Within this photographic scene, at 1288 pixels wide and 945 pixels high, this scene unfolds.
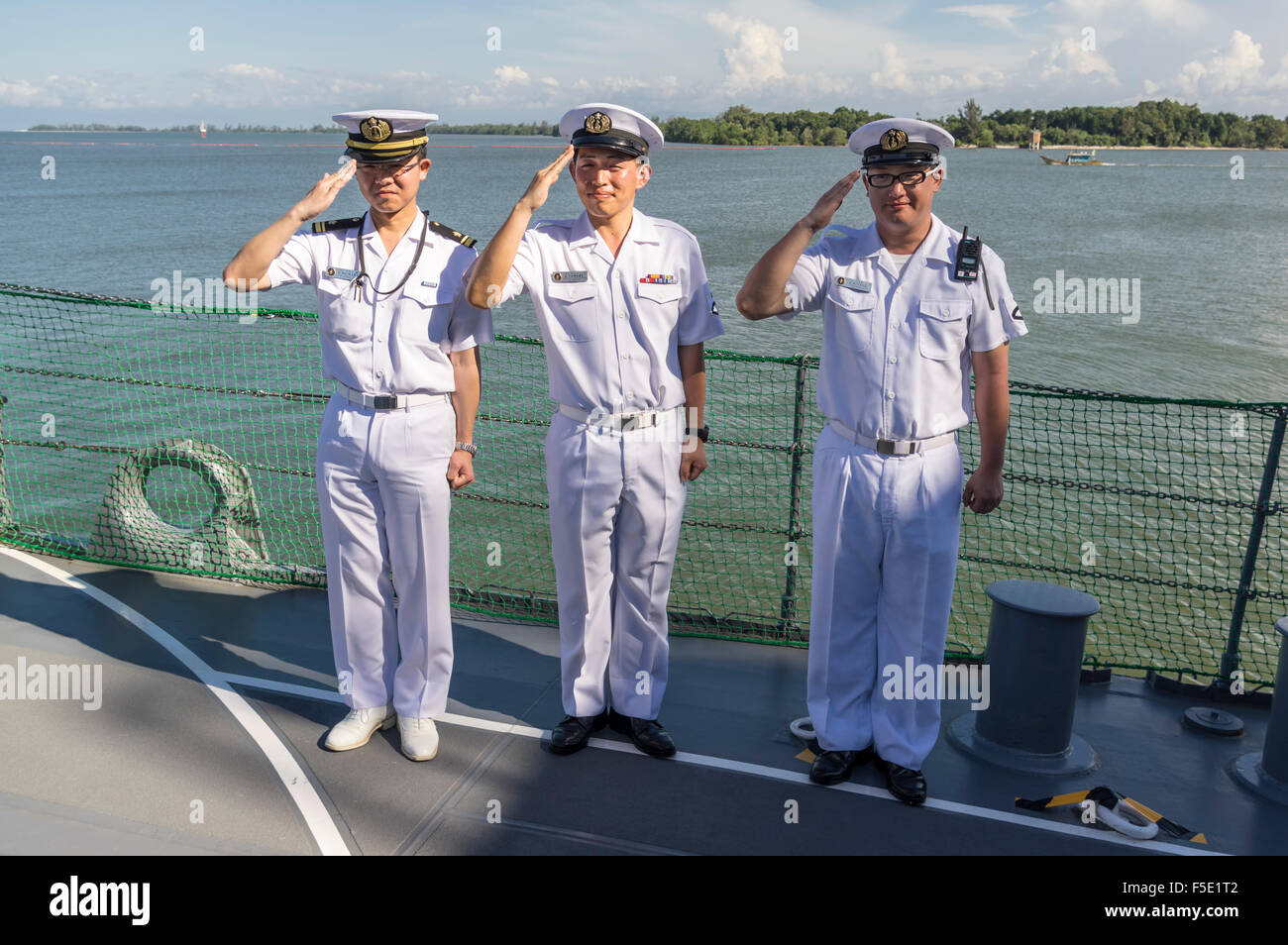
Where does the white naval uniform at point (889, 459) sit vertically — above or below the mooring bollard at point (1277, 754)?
above

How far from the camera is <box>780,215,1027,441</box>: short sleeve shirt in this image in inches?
146

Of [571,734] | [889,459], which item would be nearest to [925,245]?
[889,459]

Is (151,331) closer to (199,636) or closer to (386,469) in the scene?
(199,636)

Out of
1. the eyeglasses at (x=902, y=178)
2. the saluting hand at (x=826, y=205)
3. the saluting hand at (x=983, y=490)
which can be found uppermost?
the eyeglasses at (x=902, y=178)

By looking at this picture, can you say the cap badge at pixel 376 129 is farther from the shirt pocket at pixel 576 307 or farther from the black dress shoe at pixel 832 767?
the black dress shoe at pixel 832 767

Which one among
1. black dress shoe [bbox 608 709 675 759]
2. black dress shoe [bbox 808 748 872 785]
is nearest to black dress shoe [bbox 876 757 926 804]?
black dress shoe [bbox 808 748 872 785]

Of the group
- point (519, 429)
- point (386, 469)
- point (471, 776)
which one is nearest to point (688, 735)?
point (471, 776)

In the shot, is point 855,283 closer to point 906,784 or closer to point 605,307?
point 605,307

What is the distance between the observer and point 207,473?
20.3ft

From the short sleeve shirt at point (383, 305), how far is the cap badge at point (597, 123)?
65cm

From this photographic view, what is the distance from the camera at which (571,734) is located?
4113 millimetres

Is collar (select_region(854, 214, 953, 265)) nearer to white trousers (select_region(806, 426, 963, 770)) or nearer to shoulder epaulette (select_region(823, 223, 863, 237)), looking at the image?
shoulder epaulette (select_region(823, 223, 863, 237))

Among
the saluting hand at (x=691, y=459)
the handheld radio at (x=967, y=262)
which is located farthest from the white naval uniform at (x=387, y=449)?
the handheld radio at (x=967, y=262)

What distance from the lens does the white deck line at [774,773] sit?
11.9 feet
